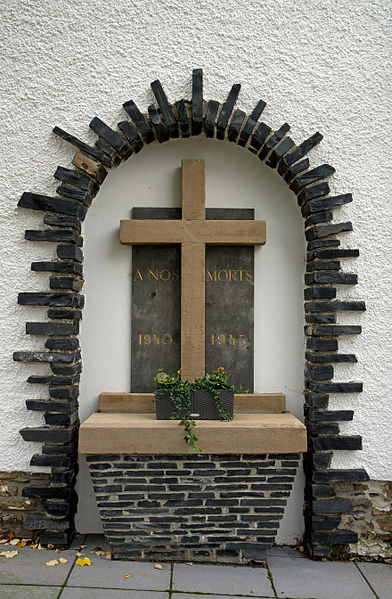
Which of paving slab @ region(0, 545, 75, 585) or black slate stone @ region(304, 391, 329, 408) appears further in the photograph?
black slate stone @ region(304, 391, 329, 408)

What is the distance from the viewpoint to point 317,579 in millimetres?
2881

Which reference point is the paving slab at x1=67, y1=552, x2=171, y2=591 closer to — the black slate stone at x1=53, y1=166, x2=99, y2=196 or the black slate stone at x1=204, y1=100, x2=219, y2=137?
the black slate stone at x1=53, y1=166, x2=99, y2=196

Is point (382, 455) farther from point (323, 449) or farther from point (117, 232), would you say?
point (117, 232)

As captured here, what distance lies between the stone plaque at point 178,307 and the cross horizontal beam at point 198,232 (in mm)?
118

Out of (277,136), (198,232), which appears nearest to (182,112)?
(277,136)

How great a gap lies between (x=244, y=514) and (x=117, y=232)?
2.11 meters

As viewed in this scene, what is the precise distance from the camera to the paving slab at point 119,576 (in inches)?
107

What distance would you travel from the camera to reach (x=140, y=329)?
3389 millimetres

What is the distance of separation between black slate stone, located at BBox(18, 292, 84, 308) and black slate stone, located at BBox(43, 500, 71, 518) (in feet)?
4.31

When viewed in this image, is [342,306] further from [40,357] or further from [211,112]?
[40,357]

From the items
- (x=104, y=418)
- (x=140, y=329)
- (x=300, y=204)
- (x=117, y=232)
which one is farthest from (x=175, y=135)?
(x=104, y=418)

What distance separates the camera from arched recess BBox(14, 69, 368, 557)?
314 centimetres

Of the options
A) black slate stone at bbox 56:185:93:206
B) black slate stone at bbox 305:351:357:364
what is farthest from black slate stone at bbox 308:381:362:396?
black slate stone at bbox 56:185:93:206

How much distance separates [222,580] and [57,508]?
1.16 meters
